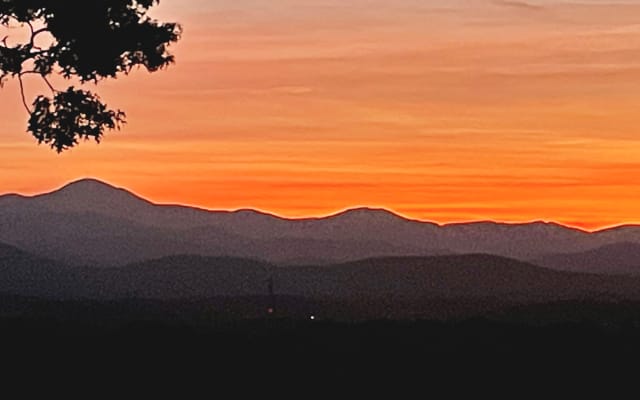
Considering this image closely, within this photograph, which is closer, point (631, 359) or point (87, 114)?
point (631, 359)

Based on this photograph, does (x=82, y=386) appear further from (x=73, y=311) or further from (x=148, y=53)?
(x=73, y=311)

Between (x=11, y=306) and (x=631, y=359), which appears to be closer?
(x=631, y=359)

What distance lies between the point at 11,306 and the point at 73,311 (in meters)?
23.0

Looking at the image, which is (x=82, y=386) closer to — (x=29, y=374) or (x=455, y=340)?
(x=29, y=374)

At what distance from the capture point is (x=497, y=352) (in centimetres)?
3853

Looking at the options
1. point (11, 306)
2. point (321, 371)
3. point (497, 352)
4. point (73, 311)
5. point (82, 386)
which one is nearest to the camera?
point (82, 386)

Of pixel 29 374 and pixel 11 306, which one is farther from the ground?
pixel 11 306

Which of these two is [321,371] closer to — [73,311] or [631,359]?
[631,359]

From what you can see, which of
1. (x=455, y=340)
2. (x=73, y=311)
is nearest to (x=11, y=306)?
(x=73, y=311)

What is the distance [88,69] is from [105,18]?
4.01ft

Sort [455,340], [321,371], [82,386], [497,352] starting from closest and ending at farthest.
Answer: [82,386]
[321,371]
[497,352]
[455,340]

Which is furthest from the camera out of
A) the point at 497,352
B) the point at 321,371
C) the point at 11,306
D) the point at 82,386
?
the point at 11,306

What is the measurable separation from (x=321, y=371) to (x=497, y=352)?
5.54 m

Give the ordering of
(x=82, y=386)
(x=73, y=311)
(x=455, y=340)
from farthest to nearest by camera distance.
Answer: (x=73, y=311) < (x=455, y=340) < (x=82, y=386)
